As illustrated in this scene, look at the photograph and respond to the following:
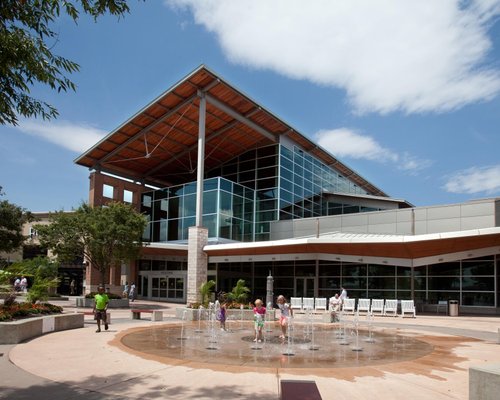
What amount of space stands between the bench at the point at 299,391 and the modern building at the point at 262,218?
68.8 ft

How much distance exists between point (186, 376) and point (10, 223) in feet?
109

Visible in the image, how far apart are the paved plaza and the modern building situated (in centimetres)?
1639

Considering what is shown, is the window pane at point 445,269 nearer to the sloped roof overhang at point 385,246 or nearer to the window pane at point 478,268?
the window pane at point 478,268

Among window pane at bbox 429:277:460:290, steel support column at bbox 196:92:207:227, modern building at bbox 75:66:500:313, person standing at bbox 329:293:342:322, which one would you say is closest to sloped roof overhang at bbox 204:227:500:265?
modern building at bbox 75:66:500:313

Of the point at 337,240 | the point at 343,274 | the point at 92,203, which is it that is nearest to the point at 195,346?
the point at 337,240

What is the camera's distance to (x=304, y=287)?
35.7 m

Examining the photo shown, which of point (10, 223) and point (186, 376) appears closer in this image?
point (186, 376)

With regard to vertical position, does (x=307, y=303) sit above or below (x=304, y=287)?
below

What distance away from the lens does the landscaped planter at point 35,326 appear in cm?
1309

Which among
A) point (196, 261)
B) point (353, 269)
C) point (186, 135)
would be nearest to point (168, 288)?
point (196, 261)

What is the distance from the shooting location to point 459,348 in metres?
14.0

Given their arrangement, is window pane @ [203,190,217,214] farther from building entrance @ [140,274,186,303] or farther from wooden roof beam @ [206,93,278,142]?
building entrance @ [140,274,186,303]

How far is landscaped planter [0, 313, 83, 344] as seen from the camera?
42.9 feet

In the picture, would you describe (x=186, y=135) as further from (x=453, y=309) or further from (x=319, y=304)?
(x=453, y=309)
